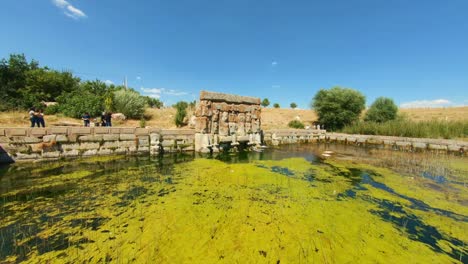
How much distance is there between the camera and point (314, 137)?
584 inches

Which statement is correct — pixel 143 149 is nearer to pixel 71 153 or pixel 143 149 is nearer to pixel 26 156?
pixel 71 153

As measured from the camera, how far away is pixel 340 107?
750 inches

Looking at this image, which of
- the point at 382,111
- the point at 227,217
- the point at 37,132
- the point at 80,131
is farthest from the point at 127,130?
the point at 382,111

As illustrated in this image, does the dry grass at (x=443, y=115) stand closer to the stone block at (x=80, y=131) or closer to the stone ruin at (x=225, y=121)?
the stone ruin at (x=225, y=121)

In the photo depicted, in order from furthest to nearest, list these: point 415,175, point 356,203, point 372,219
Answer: point 415,175 < point 356,203 < point 372,219

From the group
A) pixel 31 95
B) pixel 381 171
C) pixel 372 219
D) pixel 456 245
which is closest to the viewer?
pixel 456 245

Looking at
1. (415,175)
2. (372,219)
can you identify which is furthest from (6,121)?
(415,175)

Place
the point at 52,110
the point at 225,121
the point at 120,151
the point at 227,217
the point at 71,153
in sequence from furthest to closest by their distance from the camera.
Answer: the point at 52,110
the point at 225,121
the point at 120,151
the point at 71,153
the point at 227,217

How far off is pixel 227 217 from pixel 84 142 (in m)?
6.81

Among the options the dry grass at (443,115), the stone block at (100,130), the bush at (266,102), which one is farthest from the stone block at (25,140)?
Result: the bush at (266,102)

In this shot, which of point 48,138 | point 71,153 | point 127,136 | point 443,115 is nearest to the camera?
point 48,138

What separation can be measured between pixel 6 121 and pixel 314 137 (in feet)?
63.9

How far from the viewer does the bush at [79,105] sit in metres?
12.7

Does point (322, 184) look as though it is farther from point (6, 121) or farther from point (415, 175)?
point (6, 121)
